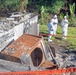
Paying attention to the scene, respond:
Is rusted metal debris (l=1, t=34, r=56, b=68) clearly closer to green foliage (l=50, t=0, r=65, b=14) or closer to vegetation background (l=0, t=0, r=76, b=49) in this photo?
vegetation background (l=0, t=0, r=76, b=49)

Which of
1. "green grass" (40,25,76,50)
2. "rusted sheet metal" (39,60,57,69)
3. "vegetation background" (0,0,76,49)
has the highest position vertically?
"vegetation background" (0,0,76,49)

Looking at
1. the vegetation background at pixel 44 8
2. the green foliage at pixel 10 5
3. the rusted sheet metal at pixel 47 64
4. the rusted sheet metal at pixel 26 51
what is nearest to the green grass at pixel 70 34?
the vegetation background at pixel 44 8

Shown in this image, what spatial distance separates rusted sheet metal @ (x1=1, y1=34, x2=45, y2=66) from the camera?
1095 cm

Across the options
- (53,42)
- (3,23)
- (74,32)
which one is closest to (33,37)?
(3,23)

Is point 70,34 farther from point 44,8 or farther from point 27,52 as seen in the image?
point 27,52

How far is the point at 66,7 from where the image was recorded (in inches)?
933

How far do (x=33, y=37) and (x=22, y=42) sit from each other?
559 millimetres

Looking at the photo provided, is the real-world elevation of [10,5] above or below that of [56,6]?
above

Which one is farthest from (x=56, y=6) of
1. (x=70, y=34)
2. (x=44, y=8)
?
(x=70, y=34)

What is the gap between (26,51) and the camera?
440 inches

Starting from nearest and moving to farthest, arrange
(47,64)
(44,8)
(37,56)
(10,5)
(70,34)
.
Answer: (47,64), (37,56), (70,34), (10,5), (44,8)

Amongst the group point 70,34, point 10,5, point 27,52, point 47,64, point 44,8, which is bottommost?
→ point 47,64

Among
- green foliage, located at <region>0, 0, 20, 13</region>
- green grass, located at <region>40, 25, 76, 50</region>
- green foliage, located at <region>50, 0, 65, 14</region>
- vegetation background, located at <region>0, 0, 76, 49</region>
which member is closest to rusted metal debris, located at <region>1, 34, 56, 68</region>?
green grass, located at <region>40, 25, 76, 50</region>

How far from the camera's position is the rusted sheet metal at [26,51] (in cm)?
1095
